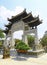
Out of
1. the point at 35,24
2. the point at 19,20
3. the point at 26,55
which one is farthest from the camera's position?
the point at 19,20

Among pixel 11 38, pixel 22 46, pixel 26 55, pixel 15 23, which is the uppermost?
pixel 15 23

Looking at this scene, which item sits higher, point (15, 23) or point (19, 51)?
point (15, 23)

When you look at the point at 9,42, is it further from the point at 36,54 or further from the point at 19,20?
the point at 36,54

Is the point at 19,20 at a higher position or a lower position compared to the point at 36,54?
higher

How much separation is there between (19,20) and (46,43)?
10825 mm

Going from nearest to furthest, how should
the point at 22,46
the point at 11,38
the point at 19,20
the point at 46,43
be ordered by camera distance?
the point at 22,46, the point at 19,20, the point at 11,38, the point at 46,43

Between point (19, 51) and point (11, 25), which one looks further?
point (11, 25)

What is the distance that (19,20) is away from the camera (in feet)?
60.2

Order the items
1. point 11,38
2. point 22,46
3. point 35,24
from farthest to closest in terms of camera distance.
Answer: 1. point 11,38
2. point 35,24
3. point 22,46

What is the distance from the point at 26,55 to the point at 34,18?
7.19 metres

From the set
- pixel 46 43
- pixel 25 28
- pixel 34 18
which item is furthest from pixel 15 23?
pixel 46 43

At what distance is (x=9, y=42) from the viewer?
20594 millimetres

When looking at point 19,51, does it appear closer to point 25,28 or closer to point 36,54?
point 36,54

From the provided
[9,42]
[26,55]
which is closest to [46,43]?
[9,42]
